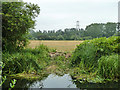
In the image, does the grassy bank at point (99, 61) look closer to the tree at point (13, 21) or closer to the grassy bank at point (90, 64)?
the grassy bank at point (90, 64)

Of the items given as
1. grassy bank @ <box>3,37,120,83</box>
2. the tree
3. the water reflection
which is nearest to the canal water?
the water reflection

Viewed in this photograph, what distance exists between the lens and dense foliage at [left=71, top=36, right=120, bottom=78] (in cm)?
465

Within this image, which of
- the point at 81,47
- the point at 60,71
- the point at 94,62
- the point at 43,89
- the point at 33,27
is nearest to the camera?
the point at 43,89

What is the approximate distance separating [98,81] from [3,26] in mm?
4209

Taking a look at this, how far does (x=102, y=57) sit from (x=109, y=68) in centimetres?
53

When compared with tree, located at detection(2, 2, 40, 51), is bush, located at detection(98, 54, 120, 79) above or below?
below

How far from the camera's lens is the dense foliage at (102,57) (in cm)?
465

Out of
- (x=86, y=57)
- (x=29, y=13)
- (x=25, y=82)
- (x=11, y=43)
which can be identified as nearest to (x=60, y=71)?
(x=86, y=57)

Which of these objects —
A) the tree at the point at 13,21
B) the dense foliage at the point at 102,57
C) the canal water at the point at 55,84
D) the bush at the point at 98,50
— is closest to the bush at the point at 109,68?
the dense foliage at the point at 102,57

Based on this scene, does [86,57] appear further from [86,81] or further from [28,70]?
[28,70]

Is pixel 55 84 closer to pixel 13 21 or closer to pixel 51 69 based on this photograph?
pixel 51 69

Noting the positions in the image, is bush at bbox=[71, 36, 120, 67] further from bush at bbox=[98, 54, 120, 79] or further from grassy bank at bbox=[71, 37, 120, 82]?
bush at bbox=[98, 54, 120, 79]

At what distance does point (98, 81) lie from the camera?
4484 mm

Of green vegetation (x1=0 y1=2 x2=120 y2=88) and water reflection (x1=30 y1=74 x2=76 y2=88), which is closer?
water reflection (x1=30 y1=74 x2=76 y2=88)
